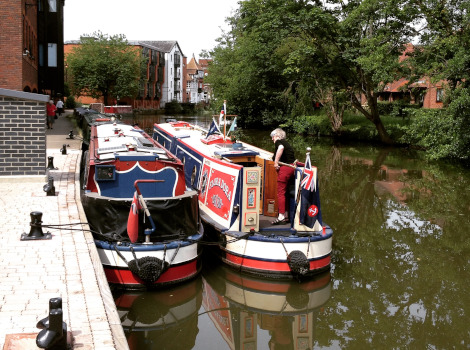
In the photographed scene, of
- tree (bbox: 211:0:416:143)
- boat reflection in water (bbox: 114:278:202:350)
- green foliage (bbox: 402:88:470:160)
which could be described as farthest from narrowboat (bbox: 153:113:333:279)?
tree (bbox: 211:0:416:143)

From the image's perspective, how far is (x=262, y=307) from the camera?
7.92m

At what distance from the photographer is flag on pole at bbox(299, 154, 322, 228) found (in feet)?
28.1

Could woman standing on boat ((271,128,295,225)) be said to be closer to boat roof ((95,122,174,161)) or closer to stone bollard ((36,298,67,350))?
boat roof ((95,122,174,161))

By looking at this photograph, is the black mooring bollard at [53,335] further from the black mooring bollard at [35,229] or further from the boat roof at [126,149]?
the boat roof at [126,149]

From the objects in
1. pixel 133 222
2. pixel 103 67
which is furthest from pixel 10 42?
pixel 103 67

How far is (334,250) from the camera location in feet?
35.0

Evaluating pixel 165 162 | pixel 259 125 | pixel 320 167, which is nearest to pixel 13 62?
pixel 320 167

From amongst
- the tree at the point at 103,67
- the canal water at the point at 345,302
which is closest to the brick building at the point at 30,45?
the canal water at the point at 345,302

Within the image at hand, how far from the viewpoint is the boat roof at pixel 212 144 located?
10.5 m

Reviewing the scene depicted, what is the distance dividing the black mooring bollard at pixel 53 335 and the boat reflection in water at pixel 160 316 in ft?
7.70

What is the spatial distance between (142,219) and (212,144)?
426 cm

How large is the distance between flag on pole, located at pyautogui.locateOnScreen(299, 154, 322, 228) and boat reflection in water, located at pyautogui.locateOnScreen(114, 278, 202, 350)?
2088 mm

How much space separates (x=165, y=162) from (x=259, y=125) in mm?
37186

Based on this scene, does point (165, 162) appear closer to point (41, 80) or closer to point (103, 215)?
point (103, 215)
